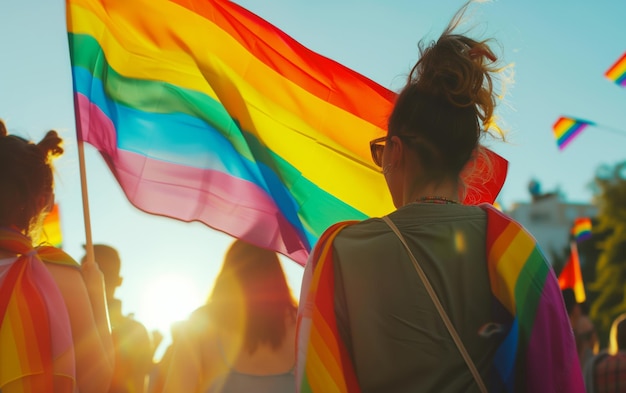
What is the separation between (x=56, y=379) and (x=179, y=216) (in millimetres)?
1419

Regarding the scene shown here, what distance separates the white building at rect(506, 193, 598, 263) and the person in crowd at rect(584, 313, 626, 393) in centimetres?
7983

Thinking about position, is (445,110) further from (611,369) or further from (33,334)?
(611,369)

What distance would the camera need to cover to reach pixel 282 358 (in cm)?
440

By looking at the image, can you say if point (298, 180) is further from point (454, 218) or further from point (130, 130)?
point (454, 218)

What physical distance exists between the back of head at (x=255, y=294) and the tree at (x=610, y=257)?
33.5 meters

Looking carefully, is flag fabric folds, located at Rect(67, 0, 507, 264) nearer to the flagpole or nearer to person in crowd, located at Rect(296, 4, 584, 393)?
the flagpole

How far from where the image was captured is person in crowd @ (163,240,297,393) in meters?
4.33

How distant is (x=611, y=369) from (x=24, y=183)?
3706 mm

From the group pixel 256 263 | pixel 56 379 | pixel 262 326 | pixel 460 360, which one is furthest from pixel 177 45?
pixel 460 360

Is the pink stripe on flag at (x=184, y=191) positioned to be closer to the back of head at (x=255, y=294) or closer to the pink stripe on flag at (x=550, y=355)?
the back of head at (x=255, y=294)

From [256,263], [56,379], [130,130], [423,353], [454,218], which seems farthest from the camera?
[256,263]

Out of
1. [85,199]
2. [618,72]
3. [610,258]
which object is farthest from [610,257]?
[85,199]

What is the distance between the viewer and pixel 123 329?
17.7 feet

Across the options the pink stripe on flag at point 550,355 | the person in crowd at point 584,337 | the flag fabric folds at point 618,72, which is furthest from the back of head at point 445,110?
the flag fabric folds at point 618,72
